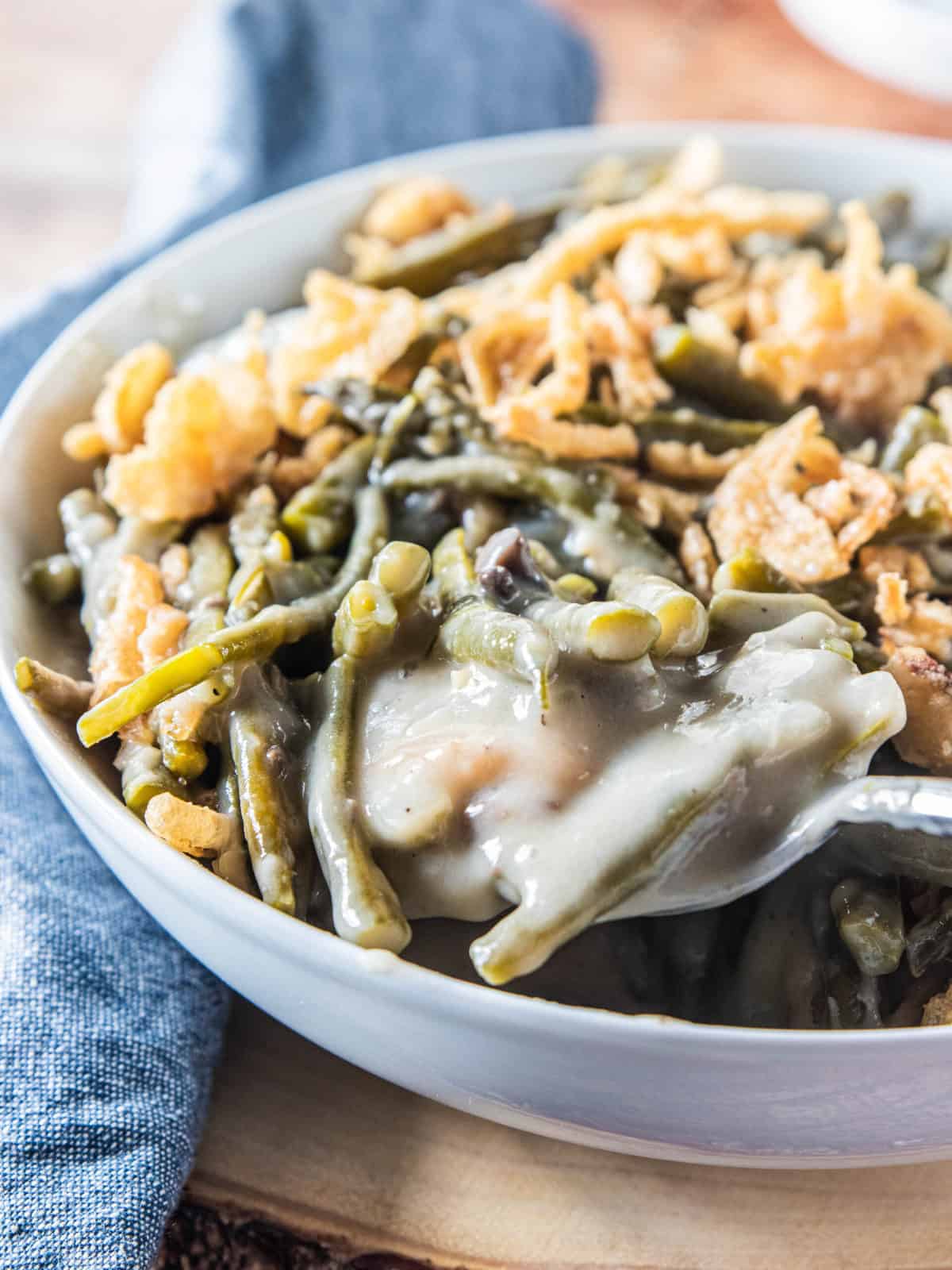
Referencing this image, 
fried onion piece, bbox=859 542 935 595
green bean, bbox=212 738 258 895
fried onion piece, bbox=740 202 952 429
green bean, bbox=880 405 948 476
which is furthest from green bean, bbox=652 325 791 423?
green bean, bbox=212 738 258 895

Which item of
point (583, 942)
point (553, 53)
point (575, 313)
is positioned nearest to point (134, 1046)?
point (583, 942)

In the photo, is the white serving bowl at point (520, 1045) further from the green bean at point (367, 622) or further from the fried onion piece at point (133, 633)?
the green bean at point (367, 622)

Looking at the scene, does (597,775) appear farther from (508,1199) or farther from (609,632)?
(508,1199)

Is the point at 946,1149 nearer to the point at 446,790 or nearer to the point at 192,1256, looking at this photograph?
the point at 446,790

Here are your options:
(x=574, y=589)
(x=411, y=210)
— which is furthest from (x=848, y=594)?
(x=411, y=210)

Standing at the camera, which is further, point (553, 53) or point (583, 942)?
point (553, 53)

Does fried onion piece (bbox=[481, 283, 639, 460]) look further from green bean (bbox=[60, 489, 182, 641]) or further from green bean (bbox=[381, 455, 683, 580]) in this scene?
green bean (bbox=[60, 489, 182, 641])

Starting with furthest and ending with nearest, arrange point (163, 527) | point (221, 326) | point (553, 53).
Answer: point (553, 53) → point (221, 326) → point (163, 527)
